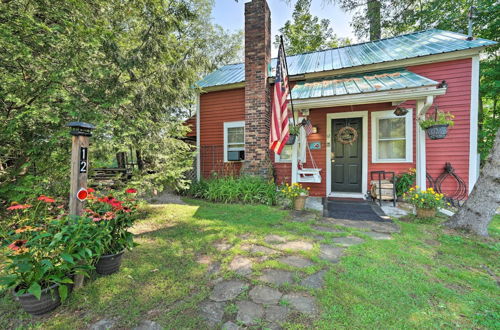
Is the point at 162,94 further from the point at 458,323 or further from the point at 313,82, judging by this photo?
the point at 458,323

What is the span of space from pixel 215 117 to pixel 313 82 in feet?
11.5

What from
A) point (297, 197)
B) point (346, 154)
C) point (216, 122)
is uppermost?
point (216, 122)

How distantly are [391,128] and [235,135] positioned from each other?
15.2 feet

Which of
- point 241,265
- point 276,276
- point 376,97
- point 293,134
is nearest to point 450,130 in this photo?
point 376,97

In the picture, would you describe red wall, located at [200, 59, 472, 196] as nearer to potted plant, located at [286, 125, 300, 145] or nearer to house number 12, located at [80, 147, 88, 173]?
potted plant, located at [286, 125, 300, 145]

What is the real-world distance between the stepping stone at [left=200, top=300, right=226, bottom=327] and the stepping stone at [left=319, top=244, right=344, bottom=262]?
1446 millimetres

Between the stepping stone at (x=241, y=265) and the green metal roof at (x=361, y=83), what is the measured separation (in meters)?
4.08

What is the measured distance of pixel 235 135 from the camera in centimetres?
744

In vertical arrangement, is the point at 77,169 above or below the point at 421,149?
below

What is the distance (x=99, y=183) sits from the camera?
12.2 feet

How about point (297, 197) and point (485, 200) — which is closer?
point (485, 200)

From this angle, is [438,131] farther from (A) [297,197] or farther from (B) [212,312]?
(B) [212,312]

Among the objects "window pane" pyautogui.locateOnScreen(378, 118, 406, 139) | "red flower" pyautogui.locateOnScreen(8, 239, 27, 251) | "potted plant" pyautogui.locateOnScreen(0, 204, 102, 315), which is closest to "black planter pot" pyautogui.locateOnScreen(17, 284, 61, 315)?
"potted plant" pyautogui.locateOnScreen(0, 204, 102, 315)

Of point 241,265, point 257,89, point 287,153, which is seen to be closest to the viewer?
point 241,265
